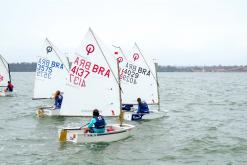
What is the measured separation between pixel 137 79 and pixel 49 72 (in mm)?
6713

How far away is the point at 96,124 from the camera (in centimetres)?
1783

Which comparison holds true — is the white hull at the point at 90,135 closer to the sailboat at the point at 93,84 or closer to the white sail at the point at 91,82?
the sailboat at the point at 93,84

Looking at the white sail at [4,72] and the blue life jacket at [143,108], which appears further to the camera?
the white sail at [4,72]

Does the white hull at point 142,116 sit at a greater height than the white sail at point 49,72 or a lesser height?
lesser

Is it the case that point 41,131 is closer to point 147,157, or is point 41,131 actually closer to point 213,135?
point 147,157

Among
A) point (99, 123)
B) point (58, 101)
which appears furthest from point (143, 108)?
point (99, 123)

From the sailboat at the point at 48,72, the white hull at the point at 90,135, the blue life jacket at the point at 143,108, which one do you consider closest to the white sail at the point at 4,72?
the sailboat at the point at 48,72

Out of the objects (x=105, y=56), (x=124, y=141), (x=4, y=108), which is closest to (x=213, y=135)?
(x=124, y=141)

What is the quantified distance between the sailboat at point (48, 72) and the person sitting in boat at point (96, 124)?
12.4 meters

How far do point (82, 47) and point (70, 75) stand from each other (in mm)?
1456

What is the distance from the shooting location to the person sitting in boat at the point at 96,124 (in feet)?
58.2

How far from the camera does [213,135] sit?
2189 cm

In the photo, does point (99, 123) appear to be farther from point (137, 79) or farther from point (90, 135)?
point (137, 79)

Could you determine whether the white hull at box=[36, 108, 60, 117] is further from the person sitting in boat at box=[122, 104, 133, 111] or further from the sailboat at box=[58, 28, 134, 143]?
the sailboat at box=[58, 28, 134, 143]
